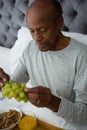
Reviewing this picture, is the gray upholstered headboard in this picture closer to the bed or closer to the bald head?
the bed

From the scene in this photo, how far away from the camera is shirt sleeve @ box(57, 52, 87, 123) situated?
1182 millimetres

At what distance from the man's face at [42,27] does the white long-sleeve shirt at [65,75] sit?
9 cm

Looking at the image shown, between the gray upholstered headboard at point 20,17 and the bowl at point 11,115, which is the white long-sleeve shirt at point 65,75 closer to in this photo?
the bowl at point 11,115

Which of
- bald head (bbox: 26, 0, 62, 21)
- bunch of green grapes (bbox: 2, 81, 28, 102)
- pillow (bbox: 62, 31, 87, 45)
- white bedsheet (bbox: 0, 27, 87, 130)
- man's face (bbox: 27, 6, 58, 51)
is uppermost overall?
bald head (bbox: 26, 0, 62, 21)

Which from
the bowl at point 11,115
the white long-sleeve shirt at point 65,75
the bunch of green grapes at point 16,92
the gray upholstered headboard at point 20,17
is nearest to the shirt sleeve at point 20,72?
the white long-sleeve shirt at point 65,75

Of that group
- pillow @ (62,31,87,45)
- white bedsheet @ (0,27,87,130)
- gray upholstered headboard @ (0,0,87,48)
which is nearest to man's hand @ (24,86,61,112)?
white bedsheet @ (0,27,87,130)

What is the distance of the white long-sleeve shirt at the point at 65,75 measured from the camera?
120 cm

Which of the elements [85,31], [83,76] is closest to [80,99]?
[83,76]

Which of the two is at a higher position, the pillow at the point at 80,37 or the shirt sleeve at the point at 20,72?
the pillow at the point at 80,37

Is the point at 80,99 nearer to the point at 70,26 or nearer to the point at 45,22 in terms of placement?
the point at 45,22

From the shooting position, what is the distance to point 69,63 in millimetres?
1233

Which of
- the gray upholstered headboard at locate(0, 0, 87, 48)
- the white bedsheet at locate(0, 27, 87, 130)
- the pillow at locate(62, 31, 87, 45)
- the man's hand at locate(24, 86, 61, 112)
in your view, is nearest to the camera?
the man's hand at locate(24, 86, 61, 112)

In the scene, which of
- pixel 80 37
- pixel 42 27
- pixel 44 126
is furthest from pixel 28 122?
pixel 80 37

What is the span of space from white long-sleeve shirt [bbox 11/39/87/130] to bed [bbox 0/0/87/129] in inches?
5.5
